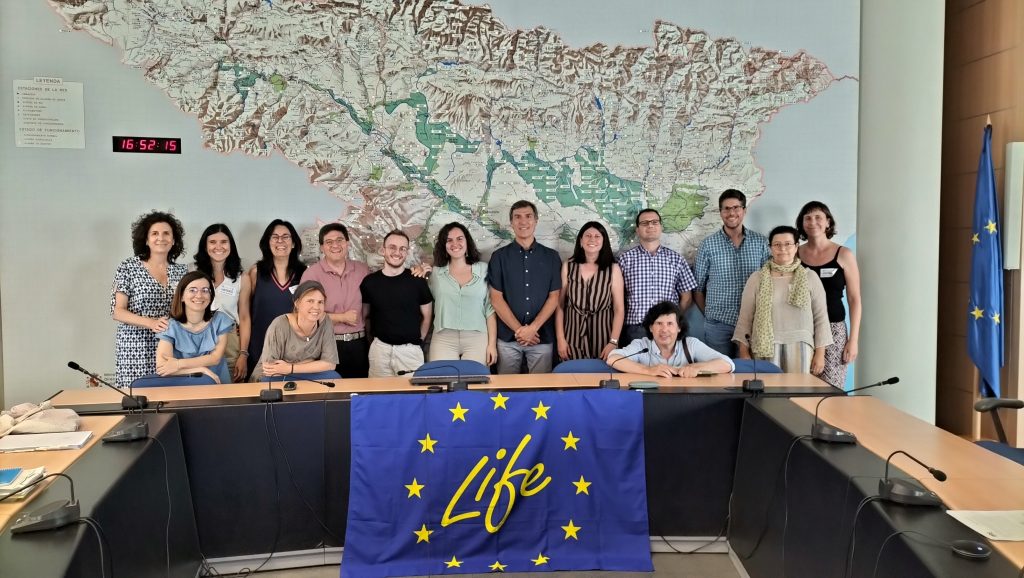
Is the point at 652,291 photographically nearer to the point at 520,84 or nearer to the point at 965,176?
the point at 520,84

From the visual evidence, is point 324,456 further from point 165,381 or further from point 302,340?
point 165,381

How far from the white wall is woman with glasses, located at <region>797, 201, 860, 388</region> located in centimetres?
52

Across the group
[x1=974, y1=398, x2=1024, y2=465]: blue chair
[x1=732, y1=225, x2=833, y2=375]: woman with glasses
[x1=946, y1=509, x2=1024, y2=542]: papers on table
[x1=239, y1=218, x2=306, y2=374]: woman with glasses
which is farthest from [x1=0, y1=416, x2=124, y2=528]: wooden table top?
[x1=732, y1=225, x2=833, y2=375]: woman with glasses

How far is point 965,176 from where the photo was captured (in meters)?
5.93

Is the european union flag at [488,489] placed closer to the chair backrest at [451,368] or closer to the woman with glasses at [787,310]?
the chair backrest at [451,368]

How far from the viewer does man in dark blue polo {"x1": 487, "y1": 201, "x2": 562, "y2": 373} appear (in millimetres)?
5227

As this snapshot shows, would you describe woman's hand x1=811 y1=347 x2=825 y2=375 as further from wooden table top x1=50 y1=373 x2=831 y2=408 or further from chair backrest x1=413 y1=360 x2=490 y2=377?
chair backrest x1=413 y1=360 x2=490 y2=377

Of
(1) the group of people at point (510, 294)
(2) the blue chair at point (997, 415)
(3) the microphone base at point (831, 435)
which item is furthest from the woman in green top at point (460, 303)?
(2) the blue chair at point (997, 415)

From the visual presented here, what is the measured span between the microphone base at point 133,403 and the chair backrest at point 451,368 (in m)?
1.37

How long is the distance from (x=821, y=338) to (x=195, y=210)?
4152 millimetres

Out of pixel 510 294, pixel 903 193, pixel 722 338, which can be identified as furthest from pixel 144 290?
pixel 903 193

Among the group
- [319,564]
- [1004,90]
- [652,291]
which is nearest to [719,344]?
[652,291]

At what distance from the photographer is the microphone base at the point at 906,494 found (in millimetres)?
2137

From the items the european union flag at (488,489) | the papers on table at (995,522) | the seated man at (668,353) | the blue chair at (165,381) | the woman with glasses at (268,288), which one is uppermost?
the woman with glasses at (268,288)
